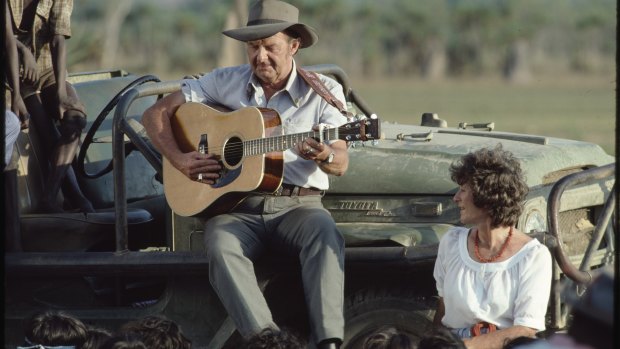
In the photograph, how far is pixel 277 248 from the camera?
597cm

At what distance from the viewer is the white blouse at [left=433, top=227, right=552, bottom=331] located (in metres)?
5.23

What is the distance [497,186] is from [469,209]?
145 millimetres

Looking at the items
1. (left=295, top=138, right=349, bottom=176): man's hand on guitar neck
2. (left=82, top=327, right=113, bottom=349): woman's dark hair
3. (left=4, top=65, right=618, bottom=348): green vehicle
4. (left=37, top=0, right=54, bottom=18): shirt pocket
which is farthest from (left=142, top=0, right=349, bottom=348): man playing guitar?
(left=37, top=0, right=54, bottom=18): shirt pocket

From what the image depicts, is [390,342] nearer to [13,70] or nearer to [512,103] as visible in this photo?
[13,70]

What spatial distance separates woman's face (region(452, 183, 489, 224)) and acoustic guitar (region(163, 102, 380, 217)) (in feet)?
1.34

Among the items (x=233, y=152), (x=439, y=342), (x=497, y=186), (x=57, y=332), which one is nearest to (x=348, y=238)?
(x=233, y=152)

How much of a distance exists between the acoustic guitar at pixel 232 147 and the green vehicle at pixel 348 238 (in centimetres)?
21

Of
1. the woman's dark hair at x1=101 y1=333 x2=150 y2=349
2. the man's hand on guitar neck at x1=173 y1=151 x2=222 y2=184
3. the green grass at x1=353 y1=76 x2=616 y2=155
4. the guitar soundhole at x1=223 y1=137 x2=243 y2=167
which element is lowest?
the green grass at x1=353 y1=76 x2=616 y2=155

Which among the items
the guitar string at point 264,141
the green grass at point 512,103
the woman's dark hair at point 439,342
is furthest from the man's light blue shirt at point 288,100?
the green grass at point 512,103

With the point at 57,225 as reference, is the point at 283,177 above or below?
above

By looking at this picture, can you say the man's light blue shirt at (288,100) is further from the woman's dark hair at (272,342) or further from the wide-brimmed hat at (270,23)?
the woman's dark hair at (272,342)

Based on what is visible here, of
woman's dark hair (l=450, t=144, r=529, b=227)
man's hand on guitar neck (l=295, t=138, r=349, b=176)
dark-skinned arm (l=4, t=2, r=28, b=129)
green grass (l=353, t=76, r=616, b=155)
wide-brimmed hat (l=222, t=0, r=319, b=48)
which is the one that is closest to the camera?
woman's dark hair (l=450, t=144, r=529, b=227)

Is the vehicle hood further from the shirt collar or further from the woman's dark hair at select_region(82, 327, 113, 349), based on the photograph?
the woman's dark hair at select_region(82, 327, 113, 349)

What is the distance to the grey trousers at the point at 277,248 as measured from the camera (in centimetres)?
562
